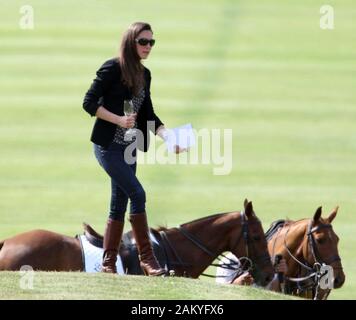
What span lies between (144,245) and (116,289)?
54 cm

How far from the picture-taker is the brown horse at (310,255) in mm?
9977

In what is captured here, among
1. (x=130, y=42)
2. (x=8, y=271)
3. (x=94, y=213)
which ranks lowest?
(x=94, y=213)

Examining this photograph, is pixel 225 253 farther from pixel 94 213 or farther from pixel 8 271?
Result: pixel 94 213

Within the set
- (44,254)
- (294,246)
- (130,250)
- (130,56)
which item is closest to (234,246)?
(294,246)

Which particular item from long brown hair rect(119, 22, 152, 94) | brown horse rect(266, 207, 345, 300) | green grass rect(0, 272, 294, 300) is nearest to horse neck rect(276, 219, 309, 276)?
brown horse rect(266, 207, 345, 300)

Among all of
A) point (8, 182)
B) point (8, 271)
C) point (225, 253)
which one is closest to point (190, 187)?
point (8, 182)

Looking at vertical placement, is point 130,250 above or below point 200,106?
above

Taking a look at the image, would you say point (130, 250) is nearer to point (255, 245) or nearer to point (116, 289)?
point (255, 245)

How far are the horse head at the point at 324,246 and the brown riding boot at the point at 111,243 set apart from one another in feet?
6.06

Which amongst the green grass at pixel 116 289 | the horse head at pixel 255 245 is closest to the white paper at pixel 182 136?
the green grass at pixel 116 289

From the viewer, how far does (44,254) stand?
9820 millimetres

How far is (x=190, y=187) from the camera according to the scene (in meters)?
16.4

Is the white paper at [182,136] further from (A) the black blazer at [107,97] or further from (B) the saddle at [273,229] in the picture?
(B) the saddle at [273,229]
